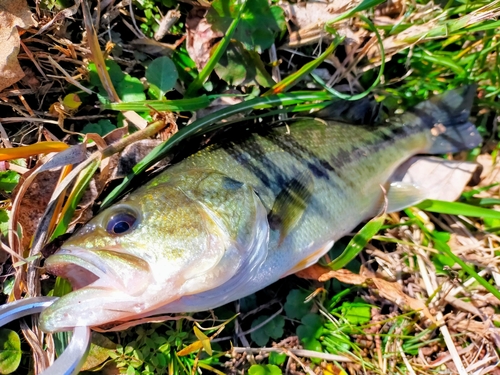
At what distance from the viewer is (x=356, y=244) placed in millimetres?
2426

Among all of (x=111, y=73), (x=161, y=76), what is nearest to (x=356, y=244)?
(x=161, y=76)

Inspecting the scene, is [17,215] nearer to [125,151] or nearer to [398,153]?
[125,151]

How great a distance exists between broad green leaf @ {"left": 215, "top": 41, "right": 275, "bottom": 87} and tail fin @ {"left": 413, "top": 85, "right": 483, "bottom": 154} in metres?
1.04

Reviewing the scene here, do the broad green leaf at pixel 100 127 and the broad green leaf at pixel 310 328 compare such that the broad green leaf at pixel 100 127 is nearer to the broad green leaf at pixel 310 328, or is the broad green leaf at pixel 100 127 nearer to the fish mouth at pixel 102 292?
the fish mouth at pixel 102 292

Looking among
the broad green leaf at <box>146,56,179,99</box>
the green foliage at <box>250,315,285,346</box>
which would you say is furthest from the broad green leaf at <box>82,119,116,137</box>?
the green foliage at <box>250,315,285,346</box>

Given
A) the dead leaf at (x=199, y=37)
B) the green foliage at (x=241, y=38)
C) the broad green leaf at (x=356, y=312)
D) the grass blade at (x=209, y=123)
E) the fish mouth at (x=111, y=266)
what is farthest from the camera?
the broad green leaf at (x=356, y=312)

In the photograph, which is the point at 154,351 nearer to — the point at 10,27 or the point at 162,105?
the point at 162,105

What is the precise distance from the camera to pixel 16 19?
7.10 ft

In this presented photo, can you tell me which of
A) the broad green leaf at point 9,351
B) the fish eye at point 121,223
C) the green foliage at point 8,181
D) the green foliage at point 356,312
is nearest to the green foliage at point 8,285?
the broad green leaf at point 9,351

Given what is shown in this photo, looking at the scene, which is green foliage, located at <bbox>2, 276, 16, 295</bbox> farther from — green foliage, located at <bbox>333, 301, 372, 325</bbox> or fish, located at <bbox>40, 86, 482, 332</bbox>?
green foliage, located at <bbox>333, 301, 372, 325</bbox>

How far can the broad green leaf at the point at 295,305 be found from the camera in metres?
2.52

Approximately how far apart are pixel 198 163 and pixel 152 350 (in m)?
1.08

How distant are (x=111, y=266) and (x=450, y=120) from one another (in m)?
2.27

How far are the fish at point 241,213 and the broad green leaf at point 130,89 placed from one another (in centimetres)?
56
